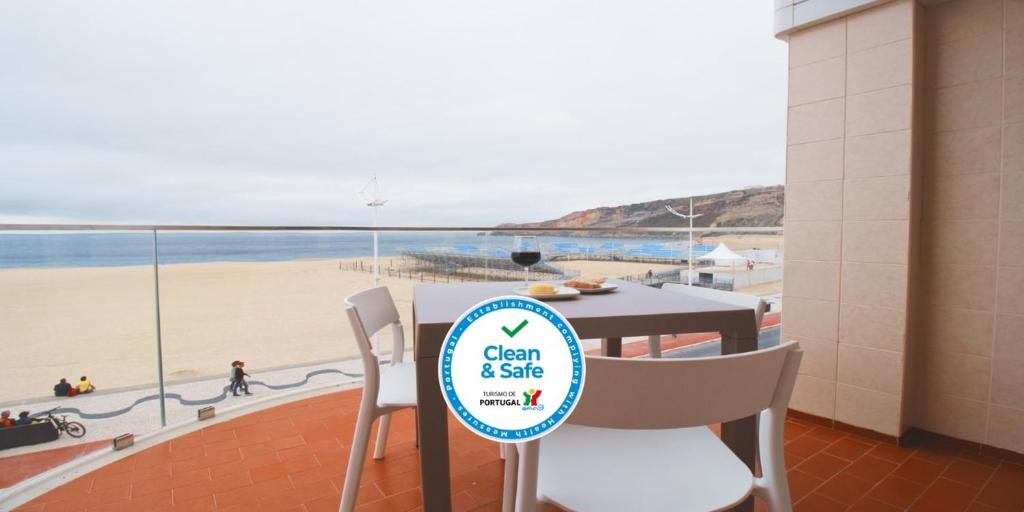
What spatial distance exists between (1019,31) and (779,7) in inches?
38.0

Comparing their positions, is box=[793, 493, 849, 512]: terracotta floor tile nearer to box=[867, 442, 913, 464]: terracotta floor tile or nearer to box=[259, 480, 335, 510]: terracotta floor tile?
box=[867, 442, 913, 464]: terracotta floor tile

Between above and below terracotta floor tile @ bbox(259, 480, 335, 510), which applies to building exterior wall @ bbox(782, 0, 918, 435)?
above

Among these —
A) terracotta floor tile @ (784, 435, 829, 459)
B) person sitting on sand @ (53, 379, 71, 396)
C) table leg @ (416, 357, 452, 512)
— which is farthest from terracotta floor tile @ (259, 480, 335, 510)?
person sitting on sand @ (53, 379, 71, 396)

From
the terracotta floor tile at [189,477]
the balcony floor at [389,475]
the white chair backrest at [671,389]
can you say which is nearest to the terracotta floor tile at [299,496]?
the balcony floor at [389,475]

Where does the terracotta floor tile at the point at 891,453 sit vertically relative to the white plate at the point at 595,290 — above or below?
below

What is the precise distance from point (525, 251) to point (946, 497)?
6.03 feet

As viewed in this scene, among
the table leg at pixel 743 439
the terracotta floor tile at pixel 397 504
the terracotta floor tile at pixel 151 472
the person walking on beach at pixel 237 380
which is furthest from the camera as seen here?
the person walking on beach at pixel 237 380

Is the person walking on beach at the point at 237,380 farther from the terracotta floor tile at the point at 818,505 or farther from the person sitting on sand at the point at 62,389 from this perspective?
the terracotta floor tile at the point at 818,505

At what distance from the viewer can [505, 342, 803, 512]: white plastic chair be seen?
2.27ft

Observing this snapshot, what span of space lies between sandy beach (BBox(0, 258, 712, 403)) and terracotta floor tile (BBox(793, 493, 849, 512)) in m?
1.66

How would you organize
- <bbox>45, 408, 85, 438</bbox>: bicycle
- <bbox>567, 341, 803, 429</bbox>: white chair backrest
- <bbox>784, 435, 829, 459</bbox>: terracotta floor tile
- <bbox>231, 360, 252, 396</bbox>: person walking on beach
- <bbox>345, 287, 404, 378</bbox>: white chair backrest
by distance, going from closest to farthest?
<bbox>567, 341, 803, 429</bbox>: white chair backrest < <bbox>345, 287, 404, 378</bbox>: white chair backrest < <bbox>784, 435, 829, 459</bbox>: terracotta floor tile < <bbox>45, 408, 85, 438</bbox>: bicycle < <bbox>231, 360, 252, 396</bbox>: person walking on beach

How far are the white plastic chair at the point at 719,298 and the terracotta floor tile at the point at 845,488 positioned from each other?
0.78 m

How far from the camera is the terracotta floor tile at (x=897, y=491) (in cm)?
179

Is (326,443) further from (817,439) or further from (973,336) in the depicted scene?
(973,336)
